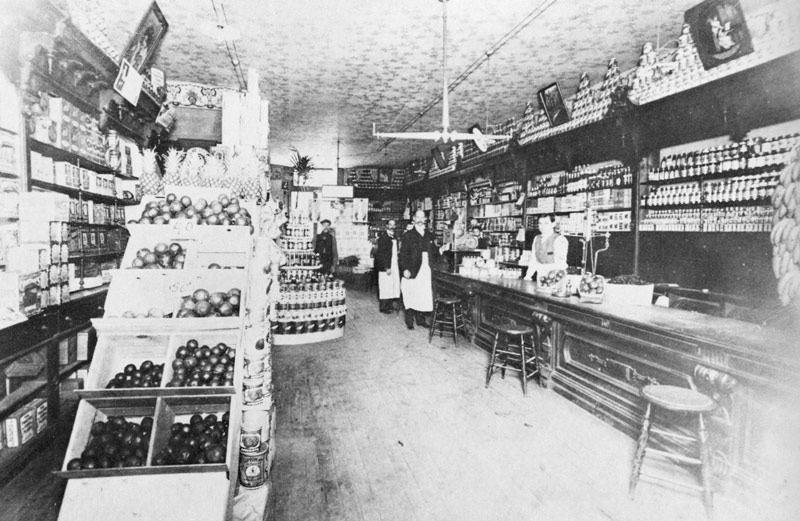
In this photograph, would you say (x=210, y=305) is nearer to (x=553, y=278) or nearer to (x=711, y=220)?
(x=553, y=278)

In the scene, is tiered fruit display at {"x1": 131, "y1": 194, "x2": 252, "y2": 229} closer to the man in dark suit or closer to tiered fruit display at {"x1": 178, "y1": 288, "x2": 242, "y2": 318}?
tiered fruit display at {"x1": 178, "y1": 288, "x2": 242, "y2": 318}

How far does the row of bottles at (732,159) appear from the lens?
4.07 metres

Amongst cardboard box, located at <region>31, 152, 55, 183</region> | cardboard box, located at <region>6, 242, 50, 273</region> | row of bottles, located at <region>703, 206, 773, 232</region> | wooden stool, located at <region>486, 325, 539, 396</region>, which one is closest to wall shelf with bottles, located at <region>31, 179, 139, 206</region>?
cardboard box, located at <region>31, 152, 55, 183</region>

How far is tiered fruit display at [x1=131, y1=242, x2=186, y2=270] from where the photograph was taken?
8.25 feet

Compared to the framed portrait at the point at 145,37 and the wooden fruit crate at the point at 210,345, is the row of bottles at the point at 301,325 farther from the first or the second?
the wooden fruit crate at the point at 210,345

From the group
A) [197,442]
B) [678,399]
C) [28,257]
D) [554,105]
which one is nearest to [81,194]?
[28,257]

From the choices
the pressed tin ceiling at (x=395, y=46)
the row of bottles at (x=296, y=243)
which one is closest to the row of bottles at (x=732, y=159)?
the pressed tin ceiling at (x=395, y=46)

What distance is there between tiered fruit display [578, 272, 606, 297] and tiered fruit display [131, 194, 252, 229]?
292cm

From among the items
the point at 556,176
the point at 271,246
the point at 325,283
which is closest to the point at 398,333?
the point at 325,283

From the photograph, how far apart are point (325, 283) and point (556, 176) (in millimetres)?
3970

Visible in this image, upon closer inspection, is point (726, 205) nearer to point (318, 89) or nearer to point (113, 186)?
point (318, 89)

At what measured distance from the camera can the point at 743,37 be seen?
12.7 feet

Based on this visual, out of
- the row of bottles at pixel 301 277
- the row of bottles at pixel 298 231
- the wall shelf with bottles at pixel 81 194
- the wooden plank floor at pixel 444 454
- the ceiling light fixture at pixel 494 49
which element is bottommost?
the wooden plank floor at pixel 444 454

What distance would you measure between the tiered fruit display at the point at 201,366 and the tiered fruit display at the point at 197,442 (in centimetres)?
23
